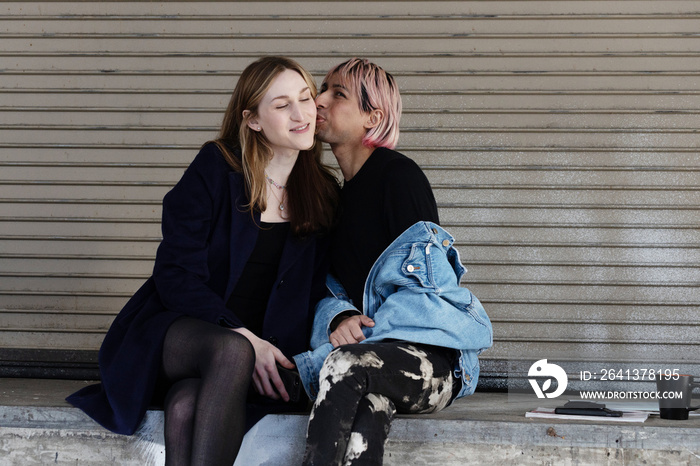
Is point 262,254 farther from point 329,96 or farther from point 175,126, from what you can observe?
point 175,126

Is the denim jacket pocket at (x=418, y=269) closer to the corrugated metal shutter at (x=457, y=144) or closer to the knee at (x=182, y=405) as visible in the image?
the knee at (x=182, y=405)

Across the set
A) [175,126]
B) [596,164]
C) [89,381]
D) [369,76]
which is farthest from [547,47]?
[89,381]

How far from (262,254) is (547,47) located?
232 centimetres

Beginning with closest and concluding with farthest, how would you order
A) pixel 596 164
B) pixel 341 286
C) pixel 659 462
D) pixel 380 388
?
pixel 380 388, pixel 659 462, pixel 341 286, pixel 596 164

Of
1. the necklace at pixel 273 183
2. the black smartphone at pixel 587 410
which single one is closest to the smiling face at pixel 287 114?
the necklace at pixel 273 183

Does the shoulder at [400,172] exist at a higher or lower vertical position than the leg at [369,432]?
higher

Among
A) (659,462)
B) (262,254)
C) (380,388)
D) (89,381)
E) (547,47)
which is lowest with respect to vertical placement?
(89,381)

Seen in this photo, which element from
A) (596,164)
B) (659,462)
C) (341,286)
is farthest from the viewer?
(596,164)

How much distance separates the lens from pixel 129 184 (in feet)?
13.7

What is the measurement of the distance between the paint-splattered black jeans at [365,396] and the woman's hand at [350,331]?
13 cm

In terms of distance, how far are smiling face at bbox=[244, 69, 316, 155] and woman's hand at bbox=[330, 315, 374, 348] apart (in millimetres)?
618

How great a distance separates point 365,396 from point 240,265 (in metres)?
0.67

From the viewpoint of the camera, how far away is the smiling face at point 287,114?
8.36 ft

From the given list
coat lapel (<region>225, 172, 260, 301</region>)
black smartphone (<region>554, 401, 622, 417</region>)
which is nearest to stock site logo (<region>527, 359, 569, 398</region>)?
black smartphone (<region>554, 401, 622, 417</region>)
